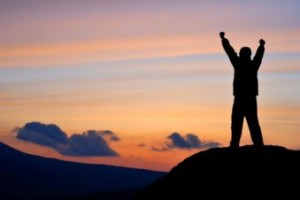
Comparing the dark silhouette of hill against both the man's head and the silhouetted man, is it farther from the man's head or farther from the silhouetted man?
the man's head

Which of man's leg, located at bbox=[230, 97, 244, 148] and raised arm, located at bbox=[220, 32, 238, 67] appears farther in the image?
man's leg, located at bbox=[230, 97, 244, 148]

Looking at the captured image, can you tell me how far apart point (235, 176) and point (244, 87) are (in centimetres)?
280

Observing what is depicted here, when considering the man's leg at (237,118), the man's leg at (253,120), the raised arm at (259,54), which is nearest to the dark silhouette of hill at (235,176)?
the man's leg at (253,120)

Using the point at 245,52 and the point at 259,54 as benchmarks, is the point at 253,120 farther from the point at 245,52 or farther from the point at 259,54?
the point at 245,52

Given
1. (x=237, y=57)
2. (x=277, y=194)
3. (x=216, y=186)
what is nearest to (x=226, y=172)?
(x=216, y=186)

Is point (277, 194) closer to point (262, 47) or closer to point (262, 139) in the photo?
point (262, 139)

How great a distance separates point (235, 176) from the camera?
21219 mm

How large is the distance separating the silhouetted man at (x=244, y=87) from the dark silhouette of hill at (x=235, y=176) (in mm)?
786

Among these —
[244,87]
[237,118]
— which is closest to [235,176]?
[237,118]

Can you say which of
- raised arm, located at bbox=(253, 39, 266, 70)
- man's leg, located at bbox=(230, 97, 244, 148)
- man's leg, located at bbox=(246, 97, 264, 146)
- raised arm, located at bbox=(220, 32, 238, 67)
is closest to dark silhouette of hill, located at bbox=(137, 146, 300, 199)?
man's leg, located at bbox=(246, 97, 264, 146)

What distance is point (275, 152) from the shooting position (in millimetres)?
22406

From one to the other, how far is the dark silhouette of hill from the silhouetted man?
0.79 metres

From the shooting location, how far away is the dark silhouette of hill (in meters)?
20.6

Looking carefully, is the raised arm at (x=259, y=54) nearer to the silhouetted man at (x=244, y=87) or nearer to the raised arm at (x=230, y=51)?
the silhouetted man at (x=244, y=87)
